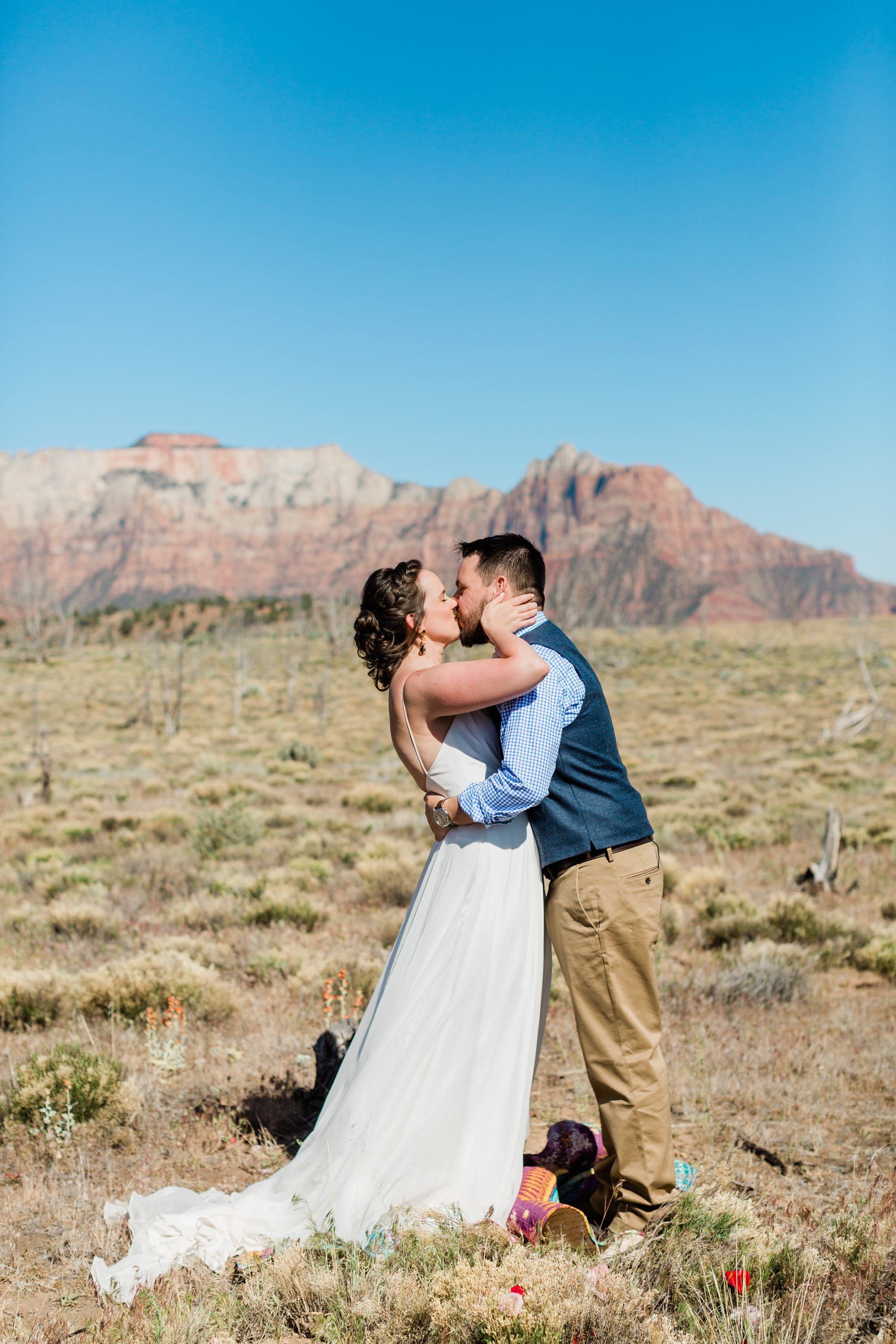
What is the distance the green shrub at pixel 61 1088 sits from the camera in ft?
13.3

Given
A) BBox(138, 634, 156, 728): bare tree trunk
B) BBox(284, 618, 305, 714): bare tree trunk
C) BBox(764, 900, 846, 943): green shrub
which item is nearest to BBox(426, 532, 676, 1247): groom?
BBox(764, 900, 846, 943): green shrub

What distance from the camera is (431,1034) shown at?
2895 mm

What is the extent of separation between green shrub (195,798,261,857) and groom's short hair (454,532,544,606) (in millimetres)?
8630

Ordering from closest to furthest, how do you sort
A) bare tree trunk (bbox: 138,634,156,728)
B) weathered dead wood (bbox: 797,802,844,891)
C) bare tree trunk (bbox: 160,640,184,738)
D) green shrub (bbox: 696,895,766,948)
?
green shrub (bbox: 696,895,766,948) → weathered dead wood (bbox: 797,802,844,891) → bare tree trunk (bbox: 160,640,184,738) → bare tree trunk (bbox: 138,634,156,728)

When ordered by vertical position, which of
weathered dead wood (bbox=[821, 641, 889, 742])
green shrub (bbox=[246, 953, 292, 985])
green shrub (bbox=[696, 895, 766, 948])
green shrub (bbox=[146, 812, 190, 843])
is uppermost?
weathered dead wood (bbox=[821, 641, 889, 742])

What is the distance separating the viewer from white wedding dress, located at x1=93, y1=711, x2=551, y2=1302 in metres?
2.82

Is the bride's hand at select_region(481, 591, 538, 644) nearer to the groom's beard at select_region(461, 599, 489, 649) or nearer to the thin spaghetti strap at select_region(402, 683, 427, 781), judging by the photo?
the groom's beard at select_region(461, 599, 489, 649)

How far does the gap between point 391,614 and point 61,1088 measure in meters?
2.95

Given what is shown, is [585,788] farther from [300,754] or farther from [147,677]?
[147,677]

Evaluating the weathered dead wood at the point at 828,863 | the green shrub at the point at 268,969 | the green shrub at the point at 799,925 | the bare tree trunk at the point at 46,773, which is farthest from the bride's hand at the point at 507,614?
the bare tree trunk at the point at 46,773

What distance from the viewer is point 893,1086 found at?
4.51 m

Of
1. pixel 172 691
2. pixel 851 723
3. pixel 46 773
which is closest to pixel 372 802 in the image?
pixel 46 773

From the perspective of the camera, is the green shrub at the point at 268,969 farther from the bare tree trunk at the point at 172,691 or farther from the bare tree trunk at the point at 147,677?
the bare tree trunk at the point at 147,677

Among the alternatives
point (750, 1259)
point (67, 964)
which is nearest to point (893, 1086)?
point (750, 1259)
